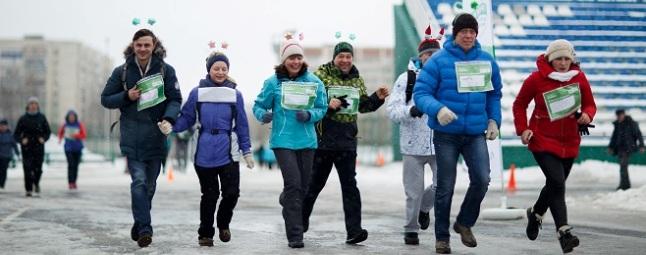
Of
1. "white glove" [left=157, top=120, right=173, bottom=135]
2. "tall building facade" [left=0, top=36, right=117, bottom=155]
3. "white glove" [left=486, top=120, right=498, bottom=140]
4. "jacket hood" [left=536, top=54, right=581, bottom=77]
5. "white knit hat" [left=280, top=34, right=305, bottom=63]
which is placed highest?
"tall building facade" [left=0, top=36, right=117, bottom=155]

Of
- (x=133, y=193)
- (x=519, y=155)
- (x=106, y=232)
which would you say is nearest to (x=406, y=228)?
(x=133, y=193)

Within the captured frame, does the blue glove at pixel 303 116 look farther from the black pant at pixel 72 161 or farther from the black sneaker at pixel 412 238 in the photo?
the black pant at pixel 72 161

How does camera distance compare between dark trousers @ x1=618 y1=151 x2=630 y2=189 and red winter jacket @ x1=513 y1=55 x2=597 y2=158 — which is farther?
dark trousers @ x1=618 y1=151 x2=630 y2=189

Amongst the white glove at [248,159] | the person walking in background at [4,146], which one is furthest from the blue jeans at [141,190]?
the person walking in background at [4,146]

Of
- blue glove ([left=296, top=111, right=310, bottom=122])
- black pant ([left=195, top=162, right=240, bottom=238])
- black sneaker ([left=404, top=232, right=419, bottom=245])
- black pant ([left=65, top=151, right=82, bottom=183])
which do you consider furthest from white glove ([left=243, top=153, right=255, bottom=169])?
black pant ([left=65, top=151, right=82, bottom=183])

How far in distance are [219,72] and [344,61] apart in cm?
115

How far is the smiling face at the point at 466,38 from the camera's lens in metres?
7.11

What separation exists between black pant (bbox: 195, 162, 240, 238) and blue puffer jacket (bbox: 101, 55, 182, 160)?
423mm

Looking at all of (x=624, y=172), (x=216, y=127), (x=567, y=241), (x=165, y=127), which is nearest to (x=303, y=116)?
(x=216, y=127)

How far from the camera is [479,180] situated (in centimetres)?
709

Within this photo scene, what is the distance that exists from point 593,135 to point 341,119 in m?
17.3

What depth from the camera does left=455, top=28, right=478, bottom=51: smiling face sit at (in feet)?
23.3

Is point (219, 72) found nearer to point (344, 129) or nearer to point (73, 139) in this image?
point (344, 129)

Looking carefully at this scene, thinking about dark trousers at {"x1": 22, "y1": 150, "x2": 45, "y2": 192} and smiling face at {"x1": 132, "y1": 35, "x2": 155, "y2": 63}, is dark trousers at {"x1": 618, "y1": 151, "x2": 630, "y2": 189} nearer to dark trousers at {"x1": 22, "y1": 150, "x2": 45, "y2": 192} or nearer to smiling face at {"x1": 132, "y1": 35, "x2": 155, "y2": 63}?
dark trousers at {"x1": 22, "y1": 150, "x2": 45, "y2": 192}
